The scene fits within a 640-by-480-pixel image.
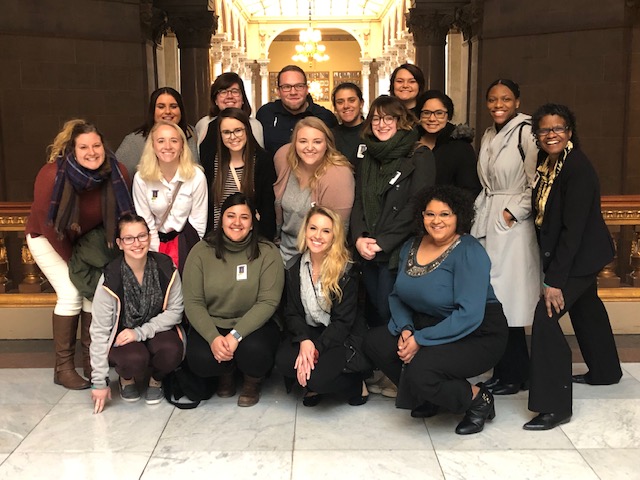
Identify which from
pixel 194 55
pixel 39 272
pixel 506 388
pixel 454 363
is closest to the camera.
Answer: pixel 454 363

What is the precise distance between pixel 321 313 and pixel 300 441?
0.83m

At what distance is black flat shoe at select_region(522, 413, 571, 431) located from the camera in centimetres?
400

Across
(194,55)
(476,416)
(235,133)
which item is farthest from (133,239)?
(194,55)

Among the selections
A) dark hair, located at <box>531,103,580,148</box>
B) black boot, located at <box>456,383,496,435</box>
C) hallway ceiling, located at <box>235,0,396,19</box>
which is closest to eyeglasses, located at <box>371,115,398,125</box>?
dark hair, located at <box>531,103,580,148</box>

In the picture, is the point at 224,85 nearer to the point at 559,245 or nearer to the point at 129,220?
the point at 129,220

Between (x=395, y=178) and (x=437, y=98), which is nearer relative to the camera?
(x=395, y=178)

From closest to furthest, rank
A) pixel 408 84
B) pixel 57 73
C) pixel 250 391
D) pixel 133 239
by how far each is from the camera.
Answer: pixel 133 239
pixel 250 391
pixel 408 84
pixel 57 73

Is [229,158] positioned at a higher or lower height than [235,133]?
lower

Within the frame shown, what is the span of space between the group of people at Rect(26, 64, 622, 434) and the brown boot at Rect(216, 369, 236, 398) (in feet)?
0.06

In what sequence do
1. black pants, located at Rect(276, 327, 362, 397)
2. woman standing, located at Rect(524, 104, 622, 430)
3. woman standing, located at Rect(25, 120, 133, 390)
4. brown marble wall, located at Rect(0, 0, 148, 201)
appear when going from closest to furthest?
woman standing, located at Rect(524, 104, 622, 430) → black pants, located at Rect(276, 327, 362, 397) → woman standing, located at Rect(25, 120, 133, 390) → brown marble wall, located at Rect(0, 0, 148, 201)

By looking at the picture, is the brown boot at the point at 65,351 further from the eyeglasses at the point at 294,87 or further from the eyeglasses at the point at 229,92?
the eyeglasses at the point at 294,87

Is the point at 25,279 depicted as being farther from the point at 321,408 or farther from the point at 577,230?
the point at 577,230

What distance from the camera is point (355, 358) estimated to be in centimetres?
425

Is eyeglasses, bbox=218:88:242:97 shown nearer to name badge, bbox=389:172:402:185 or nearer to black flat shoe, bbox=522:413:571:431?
name badge, bbox=389:172:402:185
